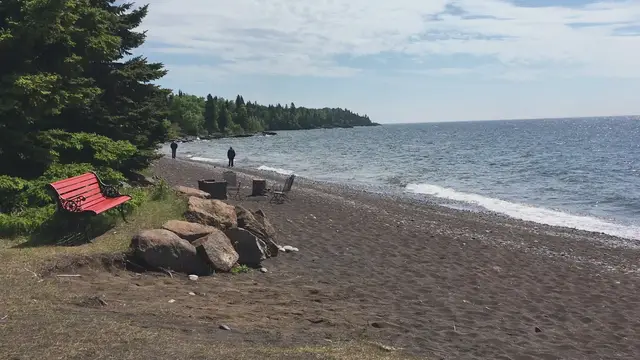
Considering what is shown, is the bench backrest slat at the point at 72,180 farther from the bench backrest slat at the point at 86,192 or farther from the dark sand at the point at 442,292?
the dark sand at the point at 442,292

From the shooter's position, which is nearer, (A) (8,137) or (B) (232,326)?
(B) (232,326)

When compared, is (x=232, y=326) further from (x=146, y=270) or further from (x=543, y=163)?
(x=543, y=163)

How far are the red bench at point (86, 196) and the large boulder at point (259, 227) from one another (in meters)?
2.15

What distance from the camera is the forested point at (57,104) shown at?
1026cm

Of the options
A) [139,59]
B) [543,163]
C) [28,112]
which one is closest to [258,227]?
[28,112]

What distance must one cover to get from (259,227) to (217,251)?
2190 mm

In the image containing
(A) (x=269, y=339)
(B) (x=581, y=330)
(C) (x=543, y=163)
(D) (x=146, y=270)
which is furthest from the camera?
(C) (x=543, y=163)

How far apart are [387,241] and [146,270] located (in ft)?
20.9

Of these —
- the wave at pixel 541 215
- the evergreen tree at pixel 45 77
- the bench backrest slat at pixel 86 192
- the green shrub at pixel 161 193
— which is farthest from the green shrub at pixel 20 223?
the wave at pixel 541 215

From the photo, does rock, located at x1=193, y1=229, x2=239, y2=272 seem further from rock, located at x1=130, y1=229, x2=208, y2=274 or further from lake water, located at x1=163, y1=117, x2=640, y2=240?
lake water, located at x1=163, y1=117, x2=640, y2=240

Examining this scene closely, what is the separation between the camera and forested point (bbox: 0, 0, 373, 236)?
33.7 feet

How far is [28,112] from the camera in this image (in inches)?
411

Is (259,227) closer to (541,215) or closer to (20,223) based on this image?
(20,223)

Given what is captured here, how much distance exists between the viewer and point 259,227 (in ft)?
35.9
